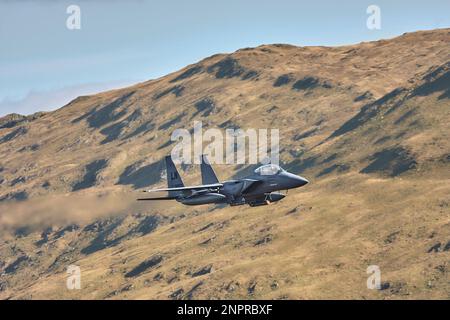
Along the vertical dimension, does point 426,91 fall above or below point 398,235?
above

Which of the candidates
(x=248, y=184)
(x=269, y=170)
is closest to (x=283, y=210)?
(x=248, y=184)

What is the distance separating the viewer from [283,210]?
411ft

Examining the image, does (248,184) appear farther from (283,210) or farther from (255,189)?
(283,210)

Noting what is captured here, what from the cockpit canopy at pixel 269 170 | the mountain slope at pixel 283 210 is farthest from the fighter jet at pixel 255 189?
the mountain slope at pixel 283 210

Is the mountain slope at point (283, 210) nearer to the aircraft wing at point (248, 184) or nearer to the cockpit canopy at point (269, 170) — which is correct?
the aircraft wing at point (248, 184)

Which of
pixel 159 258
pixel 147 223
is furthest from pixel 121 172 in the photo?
pixel 159 258

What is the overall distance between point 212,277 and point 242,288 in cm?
709

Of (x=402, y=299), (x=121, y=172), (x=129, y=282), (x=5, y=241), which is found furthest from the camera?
(x=121, y=172)

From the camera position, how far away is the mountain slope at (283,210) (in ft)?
334

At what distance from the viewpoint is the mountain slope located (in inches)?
4011

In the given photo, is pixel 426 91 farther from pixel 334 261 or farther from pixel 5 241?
pixel 5 241

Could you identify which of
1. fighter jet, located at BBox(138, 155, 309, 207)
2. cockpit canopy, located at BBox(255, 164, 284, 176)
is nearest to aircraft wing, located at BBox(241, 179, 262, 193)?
fighter jet, located at BBox(138, 155, 309, 207)

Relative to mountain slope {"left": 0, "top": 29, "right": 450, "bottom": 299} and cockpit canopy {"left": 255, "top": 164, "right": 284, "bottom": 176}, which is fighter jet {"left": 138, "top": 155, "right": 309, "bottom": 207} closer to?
cockpit canopy {"left": 255, "top": 164, "right": 284, "bottom": 176}

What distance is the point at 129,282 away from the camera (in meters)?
121
